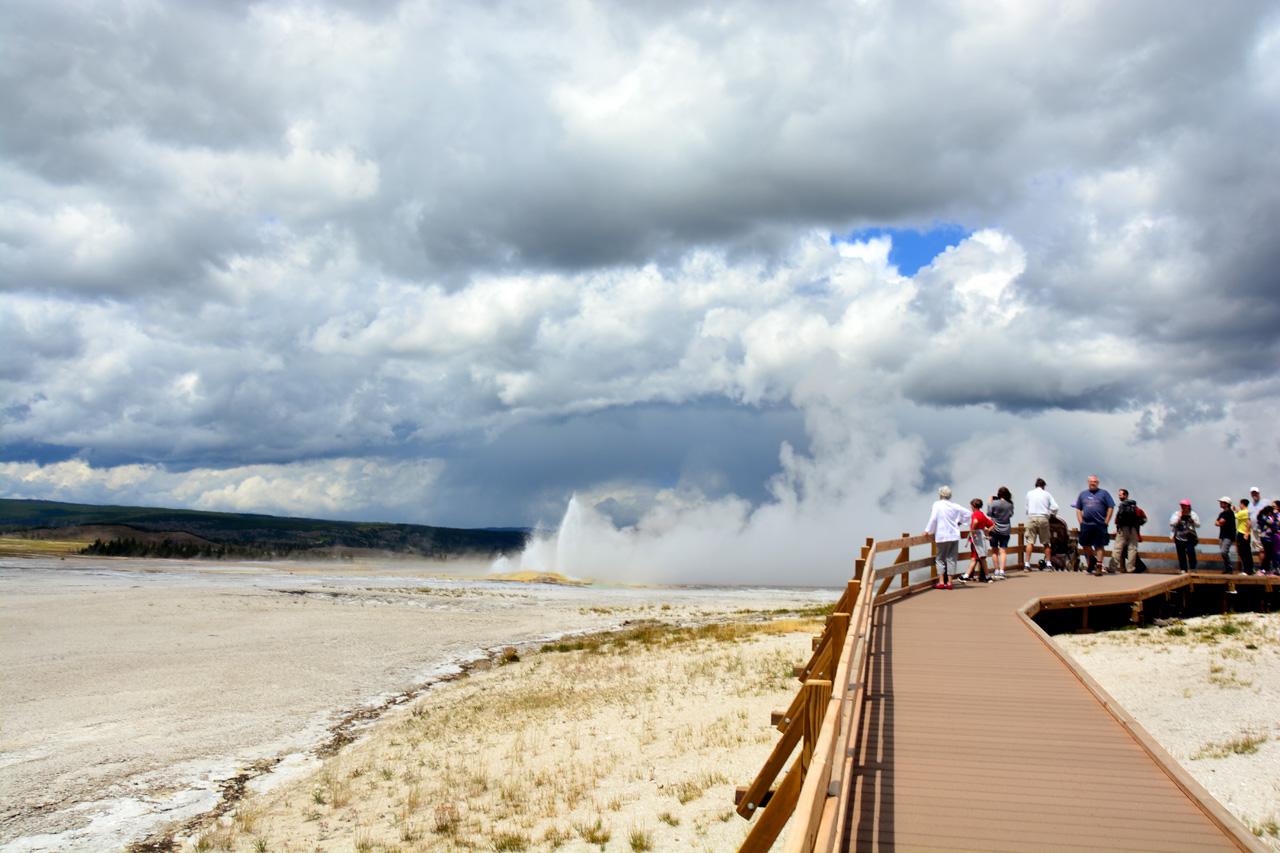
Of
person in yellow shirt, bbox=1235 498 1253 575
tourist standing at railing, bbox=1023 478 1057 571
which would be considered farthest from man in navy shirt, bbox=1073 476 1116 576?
person in yellow shirt, bbox=1235 498 1253 575

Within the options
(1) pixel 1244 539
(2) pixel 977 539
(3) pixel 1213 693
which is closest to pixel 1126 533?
(1) pixel 1244 539

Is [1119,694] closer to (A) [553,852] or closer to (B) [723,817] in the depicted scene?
(B) [723,817]

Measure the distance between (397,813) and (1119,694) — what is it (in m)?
13.8

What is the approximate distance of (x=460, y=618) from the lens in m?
42.2

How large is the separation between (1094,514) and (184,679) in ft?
85.6

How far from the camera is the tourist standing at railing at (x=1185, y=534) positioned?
821 inches

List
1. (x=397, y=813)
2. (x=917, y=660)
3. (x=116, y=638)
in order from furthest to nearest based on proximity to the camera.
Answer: (x=116, y=638) → (x=397, y=813) → (x=917, y=660)

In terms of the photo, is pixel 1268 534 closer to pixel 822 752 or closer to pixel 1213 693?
pixel 1213 693

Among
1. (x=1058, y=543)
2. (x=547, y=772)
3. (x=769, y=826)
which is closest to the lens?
(x=769, y=826)

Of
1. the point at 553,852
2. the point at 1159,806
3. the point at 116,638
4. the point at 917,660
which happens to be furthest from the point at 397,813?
the point at 116,638

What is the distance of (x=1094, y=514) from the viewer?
2077 cm

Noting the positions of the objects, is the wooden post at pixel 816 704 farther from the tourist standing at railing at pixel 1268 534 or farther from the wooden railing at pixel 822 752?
the tourist standing at railing at pixel 1268 534

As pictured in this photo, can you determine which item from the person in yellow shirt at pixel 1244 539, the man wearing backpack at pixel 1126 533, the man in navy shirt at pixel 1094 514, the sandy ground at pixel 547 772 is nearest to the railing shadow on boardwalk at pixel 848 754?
the sandy ground at pixel 547 772

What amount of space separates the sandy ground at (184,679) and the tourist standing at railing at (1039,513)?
1849cm
